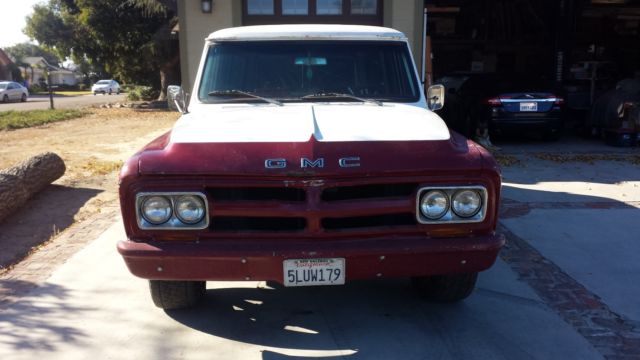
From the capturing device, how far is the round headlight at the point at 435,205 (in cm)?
346

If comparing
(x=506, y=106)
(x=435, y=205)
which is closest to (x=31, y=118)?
(x=506, y=106)

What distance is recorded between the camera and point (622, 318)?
162 inches

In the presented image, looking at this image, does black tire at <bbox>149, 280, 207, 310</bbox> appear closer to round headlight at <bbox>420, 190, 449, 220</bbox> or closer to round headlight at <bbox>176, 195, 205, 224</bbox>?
round headlight at <bbox>176, 195, 205, 224</bbox>

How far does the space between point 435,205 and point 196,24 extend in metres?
7.95

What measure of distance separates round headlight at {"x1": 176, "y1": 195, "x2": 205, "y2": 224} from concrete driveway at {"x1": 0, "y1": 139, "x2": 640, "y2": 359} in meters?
0.92

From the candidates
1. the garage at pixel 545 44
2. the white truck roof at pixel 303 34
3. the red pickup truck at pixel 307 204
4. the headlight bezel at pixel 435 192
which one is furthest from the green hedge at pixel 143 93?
the headlight bezel at pixel 435 192

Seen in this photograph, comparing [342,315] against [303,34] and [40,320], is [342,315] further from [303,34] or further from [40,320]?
[303,34]

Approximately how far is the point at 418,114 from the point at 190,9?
23.3 ft

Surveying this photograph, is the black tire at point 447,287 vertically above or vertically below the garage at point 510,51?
below

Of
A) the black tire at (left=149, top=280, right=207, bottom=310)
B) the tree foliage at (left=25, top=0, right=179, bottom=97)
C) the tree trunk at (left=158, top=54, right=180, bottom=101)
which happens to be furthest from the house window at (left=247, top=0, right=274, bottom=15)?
the tree trunk at (left=158, top=54, right=180, bottom=101)

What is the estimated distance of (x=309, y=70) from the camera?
190 inches

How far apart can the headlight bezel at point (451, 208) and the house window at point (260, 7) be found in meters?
7.57

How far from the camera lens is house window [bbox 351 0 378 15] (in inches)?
402

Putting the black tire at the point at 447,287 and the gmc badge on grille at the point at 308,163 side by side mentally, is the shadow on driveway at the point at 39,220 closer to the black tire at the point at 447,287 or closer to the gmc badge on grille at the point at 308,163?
the gmc badge on grille at the point at 308,163
